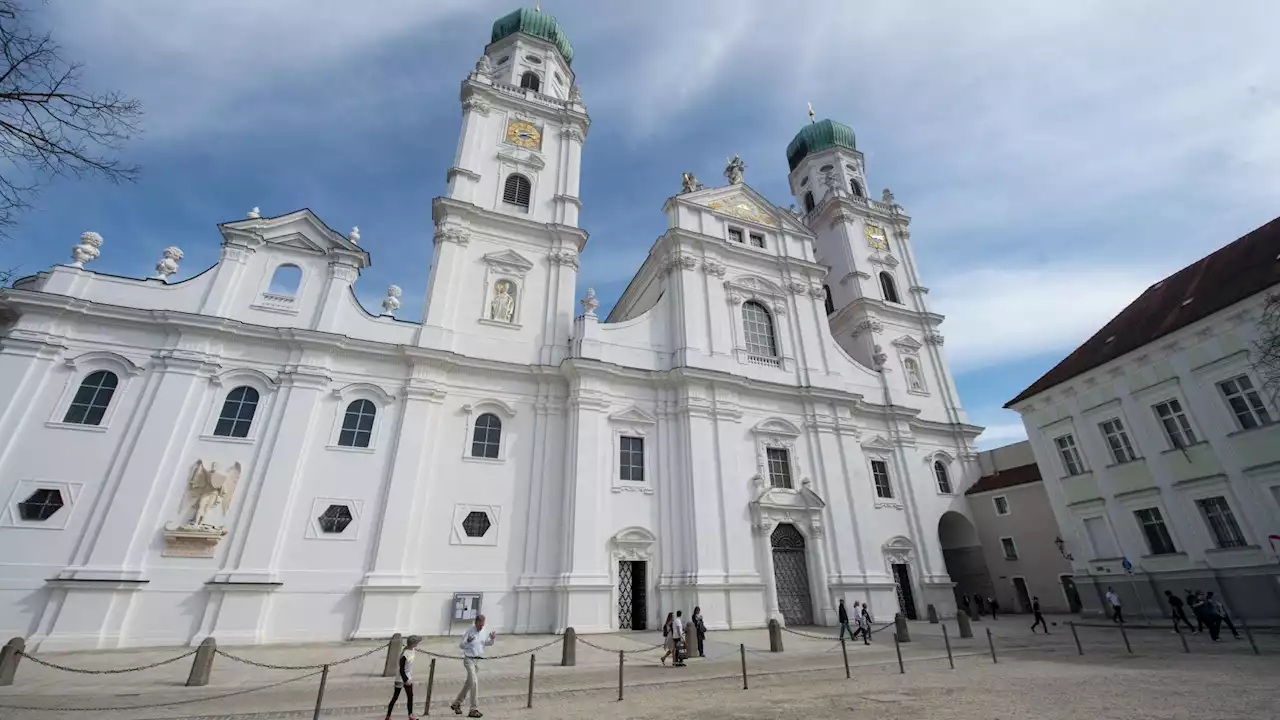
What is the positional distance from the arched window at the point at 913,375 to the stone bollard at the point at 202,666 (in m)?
27.5

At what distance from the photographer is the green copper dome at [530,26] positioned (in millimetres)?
28641

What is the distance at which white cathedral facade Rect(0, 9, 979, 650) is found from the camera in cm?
1378

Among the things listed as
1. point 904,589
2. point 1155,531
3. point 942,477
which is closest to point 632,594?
point 904,589

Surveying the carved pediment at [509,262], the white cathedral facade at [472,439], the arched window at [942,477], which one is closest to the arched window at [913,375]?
the white cathedral facade at [472,439]

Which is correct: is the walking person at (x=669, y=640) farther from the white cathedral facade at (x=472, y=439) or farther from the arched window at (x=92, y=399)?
the arched window at (x=92, y=399)

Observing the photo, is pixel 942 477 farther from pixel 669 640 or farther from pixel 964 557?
pixel 669 640

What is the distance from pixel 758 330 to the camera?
23.5 metres

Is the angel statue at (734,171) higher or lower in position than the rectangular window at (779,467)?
higher

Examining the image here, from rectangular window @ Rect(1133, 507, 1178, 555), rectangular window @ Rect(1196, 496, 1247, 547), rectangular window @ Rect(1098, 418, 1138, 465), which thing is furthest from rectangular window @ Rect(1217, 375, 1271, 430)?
rectangular window @ Rect(1133, 507, 1178, 555)

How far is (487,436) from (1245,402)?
76.1ft

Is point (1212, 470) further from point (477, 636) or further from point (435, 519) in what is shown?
point (435, 519)

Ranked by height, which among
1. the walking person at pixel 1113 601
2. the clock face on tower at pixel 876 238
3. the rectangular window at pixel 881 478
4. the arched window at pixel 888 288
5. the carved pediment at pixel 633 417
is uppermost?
the clock face on tower at pixel 876 238

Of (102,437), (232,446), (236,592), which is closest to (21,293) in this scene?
(102,437)

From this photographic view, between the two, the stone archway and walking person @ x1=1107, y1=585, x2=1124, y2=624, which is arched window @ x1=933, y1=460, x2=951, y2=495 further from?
Result: walking person @ x1=1107, y1=585, x2=1124, y2=624
